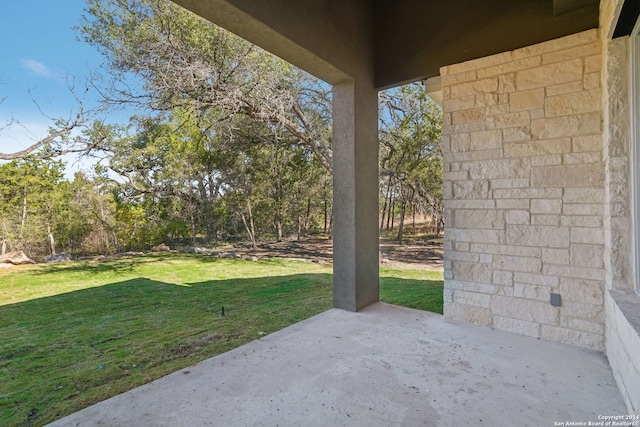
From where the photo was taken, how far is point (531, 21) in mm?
2562

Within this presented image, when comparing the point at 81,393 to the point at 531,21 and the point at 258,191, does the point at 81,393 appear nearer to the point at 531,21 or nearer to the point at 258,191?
the point at 531,21

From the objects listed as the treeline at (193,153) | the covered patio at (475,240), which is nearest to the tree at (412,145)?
the treeline at (193,153)

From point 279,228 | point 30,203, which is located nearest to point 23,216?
point 30,203

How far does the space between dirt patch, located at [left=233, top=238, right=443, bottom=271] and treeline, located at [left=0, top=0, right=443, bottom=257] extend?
676 mm

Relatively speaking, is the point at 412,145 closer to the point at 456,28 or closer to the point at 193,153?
the point at 456,28

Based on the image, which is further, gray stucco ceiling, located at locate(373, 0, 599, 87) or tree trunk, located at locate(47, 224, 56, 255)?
tree trunk, located at locate(47, 224, 56, 255)

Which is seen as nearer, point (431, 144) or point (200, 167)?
point (431, 144)

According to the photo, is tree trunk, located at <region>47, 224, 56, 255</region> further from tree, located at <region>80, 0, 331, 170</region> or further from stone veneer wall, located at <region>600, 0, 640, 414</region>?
stone veneer wall, located at <region>600, 0, 640, 414</region>

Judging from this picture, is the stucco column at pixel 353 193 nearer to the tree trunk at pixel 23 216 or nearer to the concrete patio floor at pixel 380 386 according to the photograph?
the concrete patio floor at pixel 380 386

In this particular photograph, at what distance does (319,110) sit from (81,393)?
6.96 meters

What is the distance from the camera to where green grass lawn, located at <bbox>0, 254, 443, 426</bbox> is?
2160 millimetres

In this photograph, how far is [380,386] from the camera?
183 cm

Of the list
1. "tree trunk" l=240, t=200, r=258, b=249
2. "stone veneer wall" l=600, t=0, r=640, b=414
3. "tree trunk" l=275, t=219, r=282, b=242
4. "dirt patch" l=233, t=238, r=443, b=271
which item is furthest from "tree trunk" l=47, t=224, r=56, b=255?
"stone veneer wall" l=600, t=0, r=640, b=414

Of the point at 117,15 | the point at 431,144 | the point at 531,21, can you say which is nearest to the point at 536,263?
the point at 531,21
